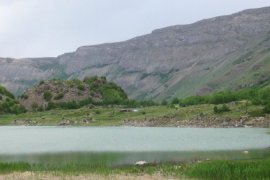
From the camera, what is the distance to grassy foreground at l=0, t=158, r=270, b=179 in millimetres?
41844

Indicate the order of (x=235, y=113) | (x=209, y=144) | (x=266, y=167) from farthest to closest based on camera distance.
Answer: (x=235, y=113), (x=209, y=144), (x=266, y=167)

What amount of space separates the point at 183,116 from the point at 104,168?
11310 centimetres

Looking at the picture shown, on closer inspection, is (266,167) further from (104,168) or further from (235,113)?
(235,113)

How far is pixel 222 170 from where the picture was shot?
4300cm

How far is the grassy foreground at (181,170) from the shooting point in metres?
41.8

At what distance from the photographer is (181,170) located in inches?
1859

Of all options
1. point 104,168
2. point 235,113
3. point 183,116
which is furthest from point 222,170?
point 183,116

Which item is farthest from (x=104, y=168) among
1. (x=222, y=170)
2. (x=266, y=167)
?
(x=266, y=167)

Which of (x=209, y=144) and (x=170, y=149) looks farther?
(x=209, y=144)

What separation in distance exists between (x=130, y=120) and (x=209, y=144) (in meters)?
97.1

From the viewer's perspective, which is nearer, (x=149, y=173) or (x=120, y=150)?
(x=149, y=173)

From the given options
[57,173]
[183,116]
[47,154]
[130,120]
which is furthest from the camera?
[130,120]

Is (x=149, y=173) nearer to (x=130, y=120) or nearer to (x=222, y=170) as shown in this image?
(x=222, y=170)

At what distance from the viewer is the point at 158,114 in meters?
179
